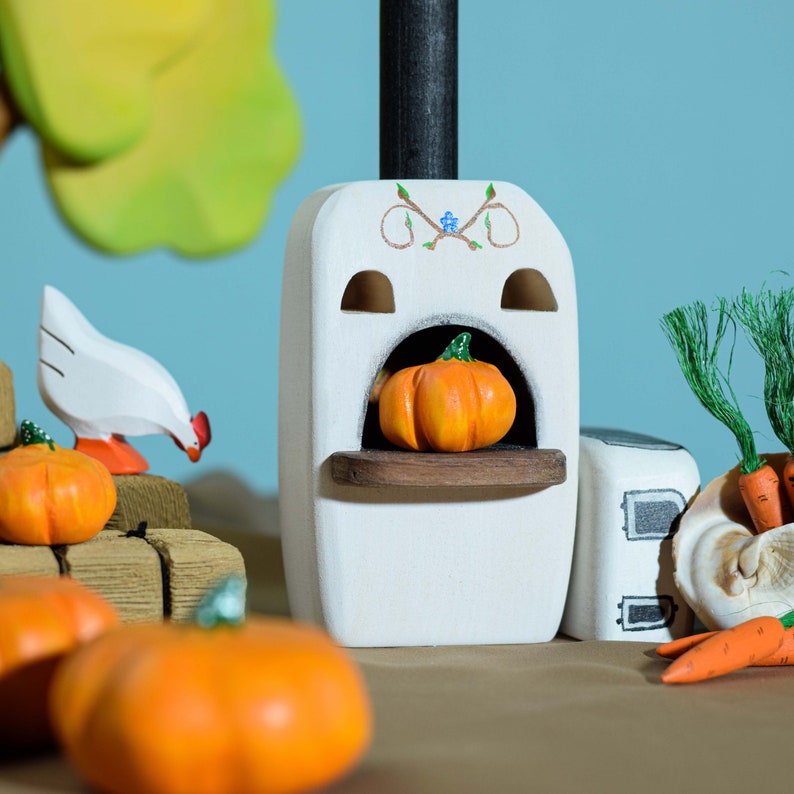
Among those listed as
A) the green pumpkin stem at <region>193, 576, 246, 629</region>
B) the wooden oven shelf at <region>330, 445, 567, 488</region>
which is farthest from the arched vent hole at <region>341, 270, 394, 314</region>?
the green pumpkin stem at <region>193, 576, 246, 629</region>

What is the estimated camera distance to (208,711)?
101 centimetres

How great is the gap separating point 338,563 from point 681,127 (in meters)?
1.85

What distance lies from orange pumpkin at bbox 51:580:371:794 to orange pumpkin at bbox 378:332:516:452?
37.3 inches

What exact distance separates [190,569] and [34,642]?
2.13ft

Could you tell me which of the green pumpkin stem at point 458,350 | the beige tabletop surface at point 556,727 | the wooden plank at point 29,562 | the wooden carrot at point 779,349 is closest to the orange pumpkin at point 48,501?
the wooden plank at point 29,562

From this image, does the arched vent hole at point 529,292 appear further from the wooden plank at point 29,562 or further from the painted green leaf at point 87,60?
the painted green leaf at point 87,60

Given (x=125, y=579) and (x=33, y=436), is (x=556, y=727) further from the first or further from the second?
(x=33, y=436)

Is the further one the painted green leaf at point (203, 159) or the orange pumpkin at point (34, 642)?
the orange pumpkin at point (34, 642)

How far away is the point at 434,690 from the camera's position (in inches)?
68.2

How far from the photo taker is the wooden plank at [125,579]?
179 centimetres

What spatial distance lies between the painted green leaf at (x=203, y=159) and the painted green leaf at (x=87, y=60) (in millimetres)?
24

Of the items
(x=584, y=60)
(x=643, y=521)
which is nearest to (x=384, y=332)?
(x=643, y=521)

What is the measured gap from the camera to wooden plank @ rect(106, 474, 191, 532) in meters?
2.32

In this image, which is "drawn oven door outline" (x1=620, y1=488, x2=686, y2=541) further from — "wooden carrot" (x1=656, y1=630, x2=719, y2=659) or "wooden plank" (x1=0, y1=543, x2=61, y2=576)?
"wooden plank" (x1=0, y1=543, x2=61, y2=576)
